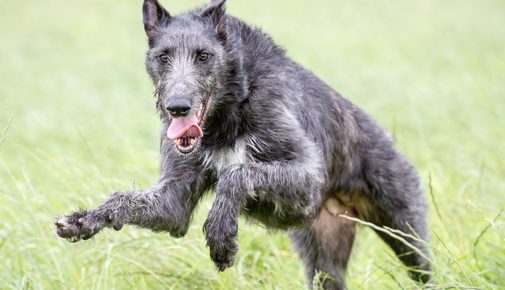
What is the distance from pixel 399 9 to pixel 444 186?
13573 mm

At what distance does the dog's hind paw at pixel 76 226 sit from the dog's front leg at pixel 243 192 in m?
0.63

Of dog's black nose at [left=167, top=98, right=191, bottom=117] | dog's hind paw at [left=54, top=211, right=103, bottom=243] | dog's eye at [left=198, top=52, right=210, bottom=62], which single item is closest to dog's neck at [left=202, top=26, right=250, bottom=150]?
dog's eye at [left=198, top=52, right=210, bottom=62]

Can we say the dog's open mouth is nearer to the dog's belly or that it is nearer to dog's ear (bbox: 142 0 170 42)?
the dog's belly

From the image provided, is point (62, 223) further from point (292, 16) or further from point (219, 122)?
point (292, 16)

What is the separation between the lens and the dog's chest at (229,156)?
18.5 ft

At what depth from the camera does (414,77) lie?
13555 millimetres

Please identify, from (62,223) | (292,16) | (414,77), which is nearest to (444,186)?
(62,223)

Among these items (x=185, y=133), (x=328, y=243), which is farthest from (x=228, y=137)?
(x=328, y=243)

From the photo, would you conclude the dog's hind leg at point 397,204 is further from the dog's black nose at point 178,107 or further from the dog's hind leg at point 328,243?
the dog's black nose at point 178,107

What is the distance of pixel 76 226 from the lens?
486 centimetres

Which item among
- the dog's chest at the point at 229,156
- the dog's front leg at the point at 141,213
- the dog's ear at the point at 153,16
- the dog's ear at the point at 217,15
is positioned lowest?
the dog's front leg at the point at 141,213

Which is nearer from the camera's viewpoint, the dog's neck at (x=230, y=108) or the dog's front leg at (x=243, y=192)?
the dog's front leg at (x=243, y=192)

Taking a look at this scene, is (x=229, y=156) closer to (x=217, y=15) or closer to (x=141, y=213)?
(x=141, y=213)

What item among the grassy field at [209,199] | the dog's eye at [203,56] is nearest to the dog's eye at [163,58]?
the dog's eye at [203,56]
